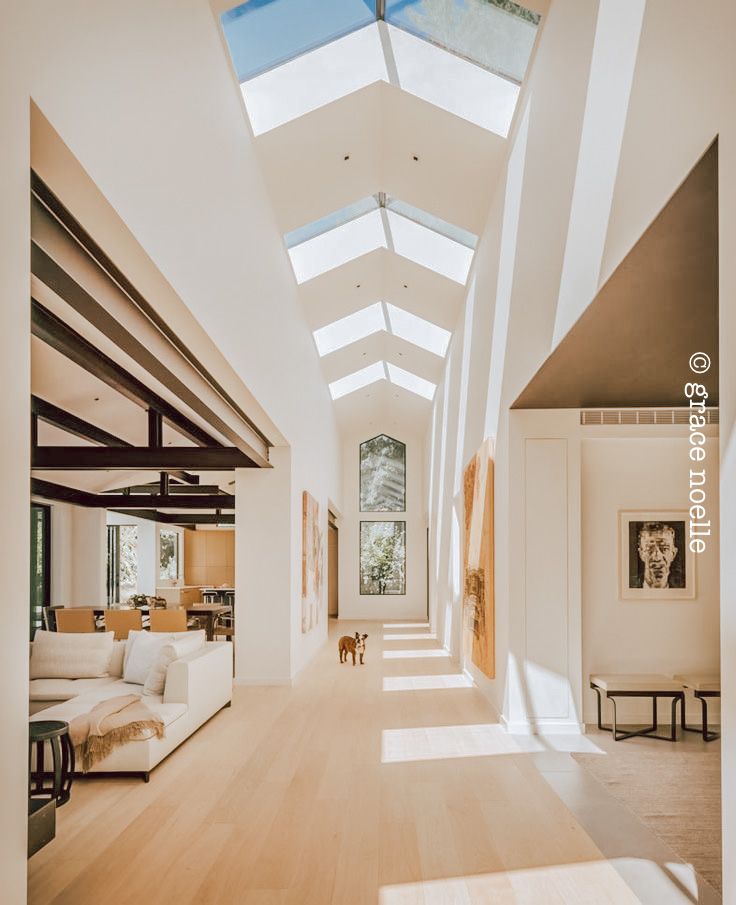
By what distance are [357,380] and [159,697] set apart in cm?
1031

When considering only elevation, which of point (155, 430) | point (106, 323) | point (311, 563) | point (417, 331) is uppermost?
point (417, 331)

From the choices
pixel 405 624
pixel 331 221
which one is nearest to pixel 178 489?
pixel 405 624

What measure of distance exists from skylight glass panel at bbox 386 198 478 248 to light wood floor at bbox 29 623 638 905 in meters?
5.21

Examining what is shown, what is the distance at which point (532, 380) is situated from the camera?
18.7 ft

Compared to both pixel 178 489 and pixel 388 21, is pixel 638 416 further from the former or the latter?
pixel 178 489

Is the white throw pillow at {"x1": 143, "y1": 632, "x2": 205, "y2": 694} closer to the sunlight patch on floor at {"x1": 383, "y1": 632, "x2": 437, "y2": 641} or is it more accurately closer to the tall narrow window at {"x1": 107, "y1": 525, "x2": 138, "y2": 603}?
the sunlight patch on floor at {"x1": 383, "y1": 632, "x2": 437, "y2": 641}

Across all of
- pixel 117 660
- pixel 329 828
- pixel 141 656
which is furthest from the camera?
pixel 117 660

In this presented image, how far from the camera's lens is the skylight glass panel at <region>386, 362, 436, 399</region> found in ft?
51.2

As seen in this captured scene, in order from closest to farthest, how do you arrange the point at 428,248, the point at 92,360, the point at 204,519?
the point at 92,360 < the point at 428,248 < the point at 204,519

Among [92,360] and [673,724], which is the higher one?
[92,360]

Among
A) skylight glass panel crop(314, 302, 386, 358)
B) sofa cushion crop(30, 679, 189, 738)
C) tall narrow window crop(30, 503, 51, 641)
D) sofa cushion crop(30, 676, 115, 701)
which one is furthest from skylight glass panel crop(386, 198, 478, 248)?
tall narrow window crop(30, 503, 51, 641)

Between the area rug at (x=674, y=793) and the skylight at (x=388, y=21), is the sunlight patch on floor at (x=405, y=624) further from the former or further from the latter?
the skylight at (x=388, y=21)

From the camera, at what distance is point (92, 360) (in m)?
6.22

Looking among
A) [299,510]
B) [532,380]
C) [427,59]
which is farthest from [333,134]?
[299,510]
